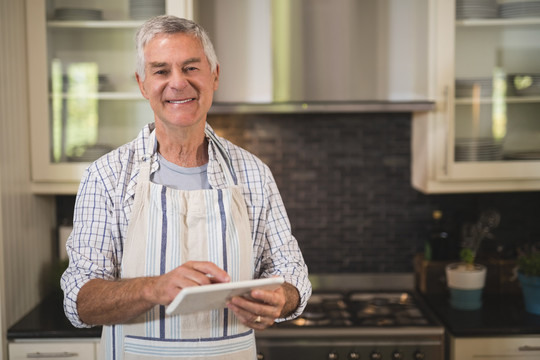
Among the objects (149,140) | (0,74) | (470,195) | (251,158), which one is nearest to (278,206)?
(251,158)

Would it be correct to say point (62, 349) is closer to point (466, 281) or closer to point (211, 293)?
point (211, 293)

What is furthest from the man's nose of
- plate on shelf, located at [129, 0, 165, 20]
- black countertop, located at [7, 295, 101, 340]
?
black countertop, located at [7, 295, 101, 340]

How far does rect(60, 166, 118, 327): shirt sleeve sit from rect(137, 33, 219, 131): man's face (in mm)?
247

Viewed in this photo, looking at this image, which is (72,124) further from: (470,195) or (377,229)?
(470,195)

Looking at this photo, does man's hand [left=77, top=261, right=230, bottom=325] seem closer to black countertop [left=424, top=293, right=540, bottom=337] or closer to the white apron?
the white apron

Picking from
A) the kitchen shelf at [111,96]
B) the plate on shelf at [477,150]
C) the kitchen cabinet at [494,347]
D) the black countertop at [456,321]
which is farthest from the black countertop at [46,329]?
the plate on shelf at [477,150]

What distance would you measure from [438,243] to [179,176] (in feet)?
5.99

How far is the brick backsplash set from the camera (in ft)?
10.5

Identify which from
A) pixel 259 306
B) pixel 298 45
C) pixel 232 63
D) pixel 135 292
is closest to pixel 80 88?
pixel 232 63

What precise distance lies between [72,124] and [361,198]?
1.47 meters

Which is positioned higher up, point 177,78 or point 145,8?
point 145,8

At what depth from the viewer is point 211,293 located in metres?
1.28

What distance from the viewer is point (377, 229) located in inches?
128

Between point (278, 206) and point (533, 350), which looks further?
point (533, 350)
